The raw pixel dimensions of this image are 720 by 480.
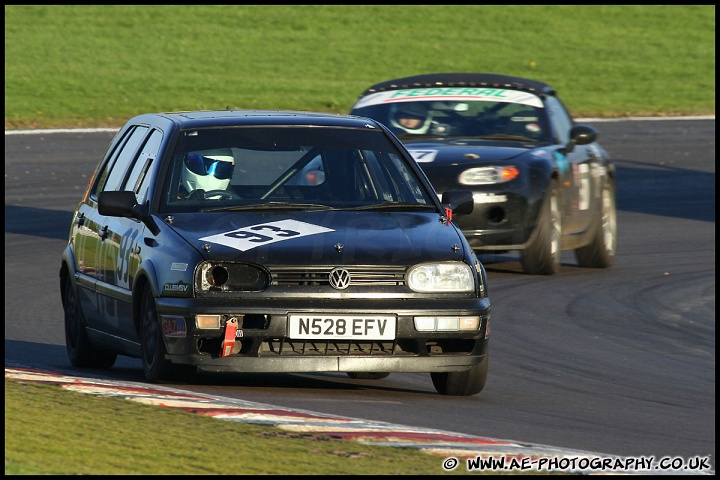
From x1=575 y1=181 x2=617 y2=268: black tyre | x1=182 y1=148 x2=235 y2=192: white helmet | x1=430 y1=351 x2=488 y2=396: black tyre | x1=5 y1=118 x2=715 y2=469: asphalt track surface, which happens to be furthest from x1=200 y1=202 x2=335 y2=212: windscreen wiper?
x1=575 y1=181 x2=617 y2=268: black tyre

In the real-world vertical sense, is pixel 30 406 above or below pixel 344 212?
below

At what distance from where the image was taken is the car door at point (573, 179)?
13529mm

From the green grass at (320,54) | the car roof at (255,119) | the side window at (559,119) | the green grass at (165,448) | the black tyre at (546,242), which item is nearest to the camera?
the green grass at (165,448)

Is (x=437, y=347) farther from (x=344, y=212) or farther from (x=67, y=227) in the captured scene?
(x=67, y=227)

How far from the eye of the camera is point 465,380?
7941 mm

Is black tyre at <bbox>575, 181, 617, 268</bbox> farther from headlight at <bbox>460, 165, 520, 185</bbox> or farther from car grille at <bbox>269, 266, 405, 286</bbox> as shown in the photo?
car grille at <bbox>269, 266, 405, 286</bbox>

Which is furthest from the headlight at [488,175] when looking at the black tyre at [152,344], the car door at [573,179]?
the black tyre at [152,344]

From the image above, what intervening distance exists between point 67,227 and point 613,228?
18.8 ft

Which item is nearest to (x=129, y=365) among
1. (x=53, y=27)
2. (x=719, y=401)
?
(x=719, y=401)

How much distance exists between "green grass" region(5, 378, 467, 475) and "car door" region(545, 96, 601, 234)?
725 cm

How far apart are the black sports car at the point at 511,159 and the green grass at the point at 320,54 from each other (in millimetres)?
13806

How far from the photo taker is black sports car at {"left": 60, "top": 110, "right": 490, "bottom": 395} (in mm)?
7441

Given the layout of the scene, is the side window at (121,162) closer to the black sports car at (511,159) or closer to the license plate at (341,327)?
the license plate at (341,327)

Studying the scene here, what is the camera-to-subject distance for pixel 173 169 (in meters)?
8.39
